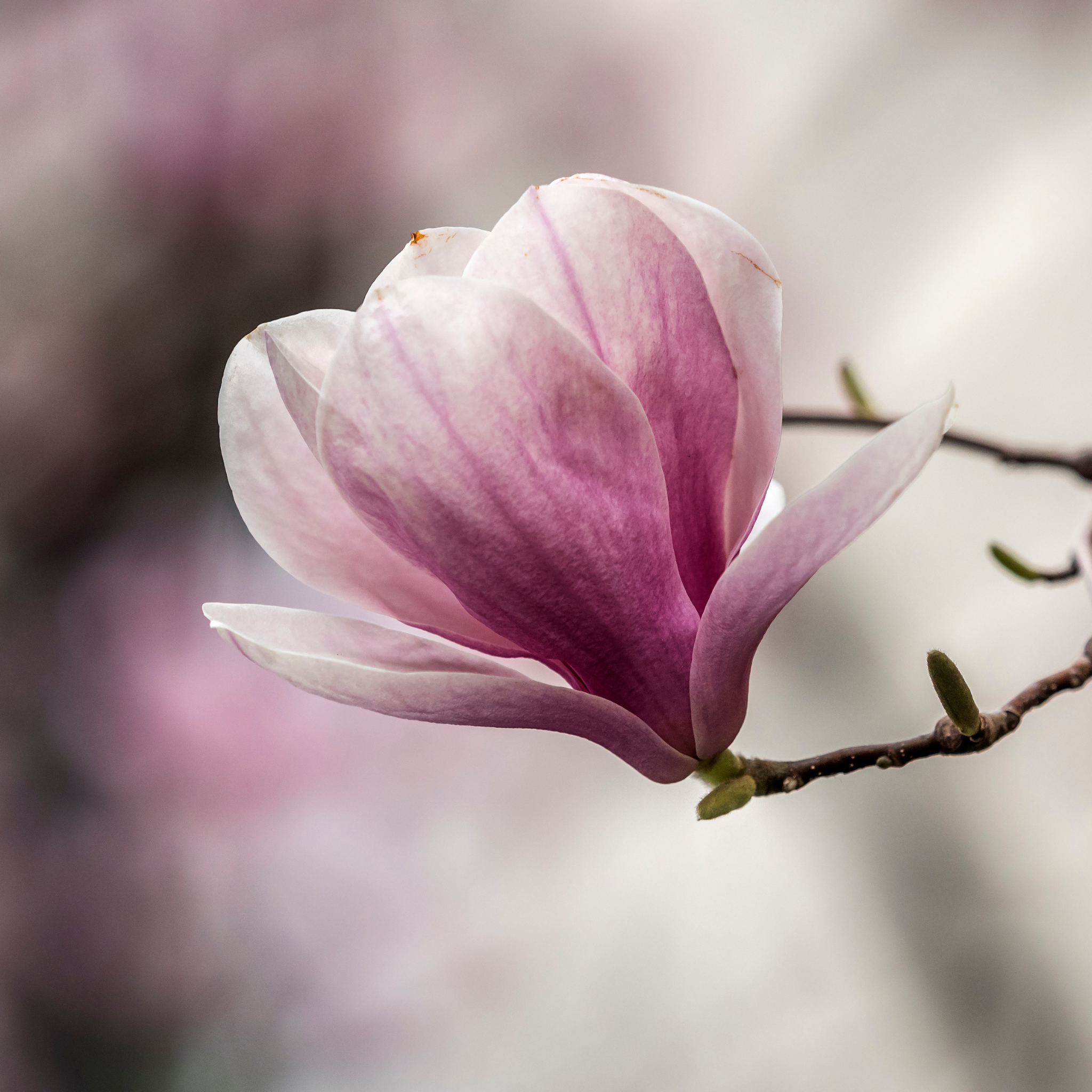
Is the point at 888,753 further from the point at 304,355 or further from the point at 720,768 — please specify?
the point at 304,355

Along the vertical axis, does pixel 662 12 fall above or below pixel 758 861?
above

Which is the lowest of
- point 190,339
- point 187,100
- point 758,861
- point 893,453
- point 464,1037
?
point 464,1037

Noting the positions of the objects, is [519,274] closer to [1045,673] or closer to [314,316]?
[314,316]

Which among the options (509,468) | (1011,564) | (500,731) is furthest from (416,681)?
(500,731)

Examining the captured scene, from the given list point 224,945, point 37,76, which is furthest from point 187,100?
point 224,945

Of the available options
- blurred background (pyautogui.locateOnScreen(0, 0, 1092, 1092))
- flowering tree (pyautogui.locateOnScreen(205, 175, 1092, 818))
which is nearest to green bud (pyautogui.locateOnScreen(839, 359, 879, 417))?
flowering tree (pyautogui.locateOnScreen(205, 175, 1092, 818))

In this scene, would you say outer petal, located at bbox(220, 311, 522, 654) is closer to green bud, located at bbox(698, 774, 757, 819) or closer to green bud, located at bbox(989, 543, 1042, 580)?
green bud, located at bbox(698, 774, 757, 819)
